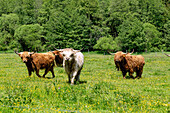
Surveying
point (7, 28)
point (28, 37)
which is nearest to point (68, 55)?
point (28, 37)

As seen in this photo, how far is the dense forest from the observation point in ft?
240

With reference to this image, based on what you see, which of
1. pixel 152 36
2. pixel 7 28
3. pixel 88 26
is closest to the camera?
pixel 88 26

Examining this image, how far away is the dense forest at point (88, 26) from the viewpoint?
73.1m

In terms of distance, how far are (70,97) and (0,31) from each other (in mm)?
75945

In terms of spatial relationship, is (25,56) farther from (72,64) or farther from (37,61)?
(72,64)

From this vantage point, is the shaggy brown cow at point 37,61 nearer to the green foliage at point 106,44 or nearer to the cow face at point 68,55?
the cow face at point 68,55

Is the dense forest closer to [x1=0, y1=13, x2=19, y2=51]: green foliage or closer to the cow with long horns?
[x1=0, y1=13, x2=19, y2=51]: green foliage

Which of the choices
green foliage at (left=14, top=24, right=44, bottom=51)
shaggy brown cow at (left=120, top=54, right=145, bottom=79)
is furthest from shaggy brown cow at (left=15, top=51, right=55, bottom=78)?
green foliage at (left=14, top=24, right=44, bottom=51)

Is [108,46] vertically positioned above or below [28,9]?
below

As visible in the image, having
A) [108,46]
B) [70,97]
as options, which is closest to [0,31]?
[108,46]

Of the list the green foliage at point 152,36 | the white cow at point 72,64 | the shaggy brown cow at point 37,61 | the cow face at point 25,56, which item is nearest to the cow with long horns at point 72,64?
the white cow at point 72,64

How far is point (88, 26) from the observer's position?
78250mm

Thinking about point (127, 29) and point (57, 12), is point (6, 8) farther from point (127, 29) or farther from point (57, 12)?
point (127, 29)

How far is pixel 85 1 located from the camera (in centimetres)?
8175
